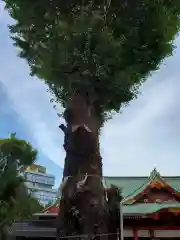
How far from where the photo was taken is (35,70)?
9797mm

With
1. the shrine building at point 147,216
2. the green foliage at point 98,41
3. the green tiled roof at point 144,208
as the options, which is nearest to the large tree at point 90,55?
the green foliage at point 98,41

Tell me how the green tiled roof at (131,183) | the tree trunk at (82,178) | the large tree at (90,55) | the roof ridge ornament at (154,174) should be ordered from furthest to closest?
the green tiled roof at (131,183) < the roof ridge ornament at (154,174) < the large tree at (90,55) < the tree trunk at (82,178)

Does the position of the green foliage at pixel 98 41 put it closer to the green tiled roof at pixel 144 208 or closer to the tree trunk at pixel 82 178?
the tree trunk at pixel 82 178

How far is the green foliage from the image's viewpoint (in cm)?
823

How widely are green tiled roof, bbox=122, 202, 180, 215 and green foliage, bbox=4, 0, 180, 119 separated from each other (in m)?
5.54

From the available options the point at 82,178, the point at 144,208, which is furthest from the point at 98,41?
the point at 144,208

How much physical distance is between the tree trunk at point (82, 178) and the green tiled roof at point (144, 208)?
6203mm

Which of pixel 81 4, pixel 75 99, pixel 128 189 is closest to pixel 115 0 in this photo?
pixel 81 4

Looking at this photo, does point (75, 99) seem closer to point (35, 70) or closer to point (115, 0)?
point (35, 70)

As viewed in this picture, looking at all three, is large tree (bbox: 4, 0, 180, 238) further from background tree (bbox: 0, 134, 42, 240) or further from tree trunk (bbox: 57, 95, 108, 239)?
background tree (bbox: 0, 134, 42, 240)

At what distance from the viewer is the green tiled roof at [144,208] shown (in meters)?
13.3

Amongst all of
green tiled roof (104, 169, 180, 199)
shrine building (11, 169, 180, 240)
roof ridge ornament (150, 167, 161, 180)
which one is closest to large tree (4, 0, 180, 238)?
shrine building (11, 169, 180, 240)

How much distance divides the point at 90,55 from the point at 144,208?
8.34 meters

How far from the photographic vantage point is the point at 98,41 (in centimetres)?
812
